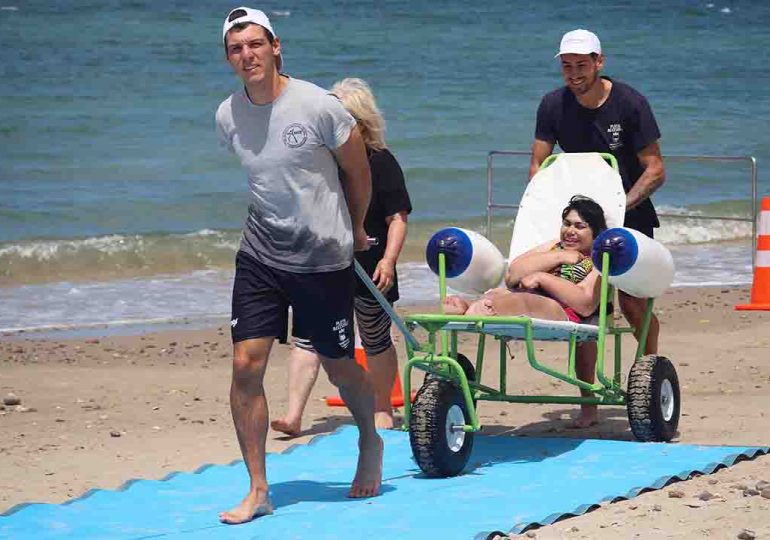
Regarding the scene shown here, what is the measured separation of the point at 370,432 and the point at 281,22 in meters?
46.9

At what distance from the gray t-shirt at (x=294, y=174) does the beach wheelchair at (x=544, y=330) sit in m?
0.92

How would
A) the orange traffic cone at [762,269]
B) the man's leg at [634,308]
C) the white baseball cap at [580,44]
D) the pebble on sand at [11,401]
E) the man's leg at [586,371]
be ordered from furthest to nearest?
1. the orange traffic cone at [762,269]
2. the pebble on sand at [11,401]
3. the man's leg at [586,371]
4. the man's leg at [634,308]
5. the white baseball cap at [580,44]

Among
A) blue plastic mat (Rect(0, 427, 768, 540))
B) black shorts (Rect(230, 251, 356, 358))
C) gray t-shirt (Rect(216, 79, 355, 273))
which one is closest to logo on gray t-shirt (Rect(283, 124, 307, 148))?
gray t-shirt (Rect(216, 79, 355, 273))

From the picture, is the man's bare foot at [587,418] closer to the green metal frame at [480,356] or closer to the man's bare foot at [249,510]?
A: the green metal frame at [480,356]

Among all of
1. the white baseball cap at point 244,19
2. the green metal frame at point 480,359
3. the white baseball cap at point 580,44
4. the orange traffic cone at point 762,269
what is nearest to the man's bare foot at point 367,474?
the green metal frame at point 480,359

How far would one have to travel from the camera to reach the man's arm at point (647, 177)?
7.38 meters

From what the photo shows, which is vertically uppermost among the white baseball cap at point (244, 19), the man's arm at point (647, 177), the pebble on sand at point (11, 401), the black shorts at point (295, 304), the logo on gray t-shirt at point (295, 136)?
the white baseball cap at point (244, 19)

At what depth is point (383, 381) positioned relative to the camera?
748 cm

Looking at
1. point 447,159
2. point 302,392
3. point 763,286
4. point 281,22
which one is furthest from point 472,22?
point 302,392

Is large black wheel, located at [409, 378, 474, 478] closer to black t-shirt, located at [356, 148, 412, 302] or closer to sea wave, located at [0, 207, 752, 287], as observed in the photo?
black t-shirt, located at [356, 148, 412, 302]

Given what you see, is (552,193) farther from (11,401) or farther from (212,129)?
(212,129)

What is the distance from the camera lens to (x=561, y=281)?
22.9 feet

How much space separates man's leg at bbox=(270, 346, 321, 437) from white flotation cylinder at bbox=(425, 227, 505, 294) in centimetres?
79

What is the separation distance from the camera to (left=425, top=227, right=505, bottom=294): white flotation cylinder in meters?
7.09
